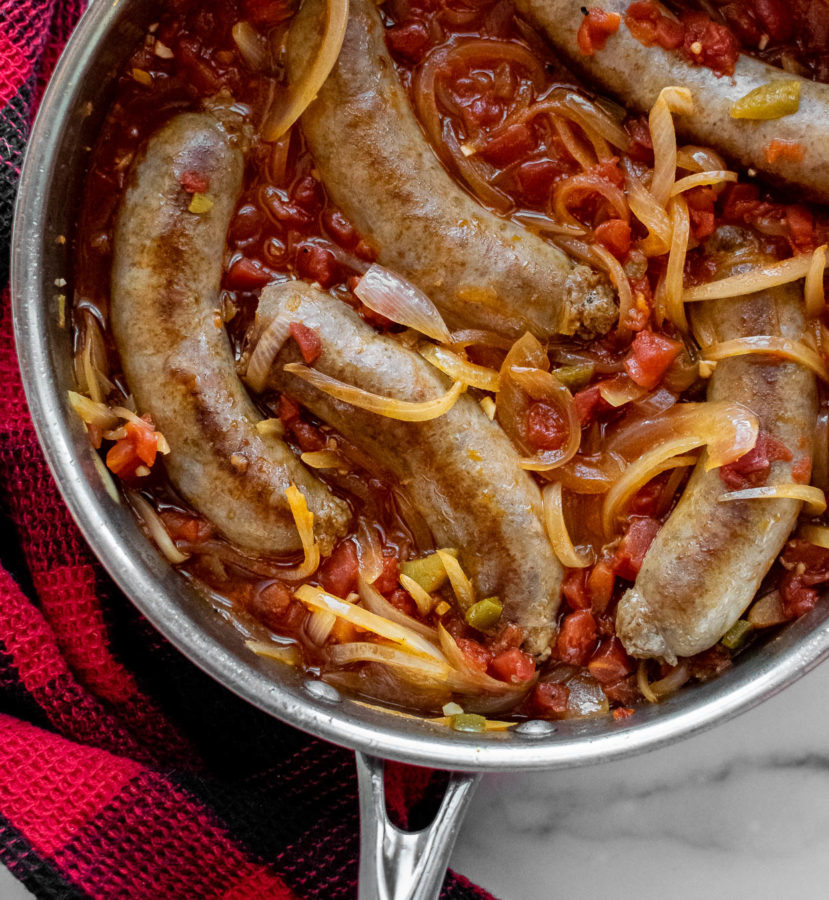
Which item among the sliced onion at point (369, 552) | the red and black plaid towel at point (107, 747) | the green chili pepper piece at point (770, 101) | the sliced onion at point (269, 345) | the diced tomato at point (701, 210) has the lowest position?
the red and black plaid towel at point (107, 747)

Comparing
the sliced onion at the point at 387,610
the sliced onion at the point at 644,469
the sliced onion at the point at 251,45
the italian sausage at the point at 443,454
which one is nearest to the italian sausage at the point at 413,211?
the sliced onion at the point at 251,45

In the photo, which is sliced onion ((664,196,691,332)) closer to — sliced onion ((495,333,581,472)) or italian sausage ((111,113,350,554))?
sliced onion ((495,333,581,472))

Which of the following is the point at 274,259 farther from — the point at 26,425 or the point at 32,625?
the point at 32,625

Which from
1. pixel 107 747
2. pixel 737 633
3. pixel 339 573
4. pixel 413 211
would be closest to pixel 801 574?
pixel 737 633

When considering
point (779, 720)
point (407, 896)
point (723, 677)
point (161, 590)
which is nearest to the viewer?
point (407, 896)

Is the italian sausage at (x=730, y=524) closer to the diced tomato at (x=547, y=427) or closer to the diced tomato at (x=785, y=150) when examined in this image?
the diced tomato at (x=785, y=150)

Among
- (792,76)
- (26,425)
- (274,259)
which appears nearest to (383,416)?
(274,259)

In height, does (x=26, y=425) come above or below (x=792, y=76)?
below
